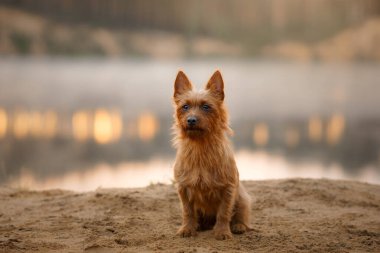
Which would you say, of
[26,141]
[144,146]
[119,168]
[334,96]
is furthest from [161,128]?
[334,96]

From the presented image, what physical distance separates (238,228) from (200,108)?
1.68 metres

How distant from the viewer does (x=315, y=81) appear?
6444 centimetres

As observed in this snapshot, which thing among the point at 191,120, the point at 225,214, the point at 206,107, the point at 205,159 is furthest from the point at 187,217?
the point at 206,107

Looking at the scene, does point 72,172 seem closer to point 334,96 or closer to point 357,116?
point 357,116

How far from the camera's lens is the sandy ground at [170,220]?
19.9 feet

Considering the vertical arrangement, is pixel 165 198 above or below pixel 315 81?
below

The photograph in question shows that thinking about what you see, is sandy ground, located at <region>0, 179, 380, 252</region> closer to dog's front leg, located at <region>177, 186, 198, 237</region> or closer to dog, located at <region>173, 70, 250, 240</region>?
dog's front leg, located at <region>177, 186, 198, 237</region>

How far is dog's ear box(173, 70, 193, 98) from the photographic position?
6.38 metres

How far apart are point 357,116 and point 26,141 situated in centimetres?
1858

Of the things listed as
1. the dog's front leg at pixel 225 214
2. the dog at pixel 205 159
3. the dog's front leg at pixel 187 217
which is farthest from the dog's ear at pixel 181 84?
the dog's front leg at pixel 225 214

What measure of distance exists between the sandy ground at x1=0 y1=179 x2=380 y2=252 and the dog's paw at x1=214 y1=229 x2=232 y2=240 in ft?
0.25

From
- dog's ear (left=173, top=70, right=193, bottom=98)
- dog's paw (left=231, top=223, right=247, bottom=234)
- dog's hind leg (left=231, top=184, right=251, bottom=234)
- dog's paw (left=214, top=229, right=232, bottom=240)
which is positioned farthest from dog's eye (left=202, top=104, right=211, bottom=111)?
dog's paw (left=231, top=223, right=247, bottom=234)

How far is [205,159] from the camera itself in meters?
6.29

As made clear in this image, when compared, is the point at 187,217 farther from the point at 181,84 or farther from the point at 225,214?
the point at 181,84
